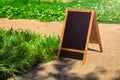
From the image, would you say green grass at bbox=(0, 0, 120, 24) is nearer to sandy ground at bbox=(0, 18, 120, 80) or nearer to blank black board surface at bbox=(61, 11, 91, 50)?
sandy ground at bbox=(0, 18, 120, 80)

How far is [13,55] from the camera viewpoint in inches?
244

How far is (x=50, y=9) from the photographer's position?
12.0m

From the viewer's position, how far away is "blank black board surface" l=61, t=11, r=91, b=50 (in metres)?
6.87

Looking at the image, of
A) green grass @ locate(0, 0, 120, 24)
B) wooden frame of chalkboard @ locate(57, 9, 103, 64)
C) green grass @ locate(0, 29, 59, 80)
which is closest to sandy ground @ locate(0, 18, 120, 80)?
green grass @ locate(0, 29, 59, 80)

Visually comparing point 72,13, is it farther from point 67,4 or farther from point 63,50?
point 67,4

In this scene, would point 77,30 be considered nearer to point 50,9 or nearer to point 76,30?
point 76,30

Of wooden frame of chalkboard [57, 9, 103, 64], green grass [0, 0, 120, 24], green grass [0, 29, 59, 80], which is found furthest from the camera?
green grass [0, 0, 120, 24]

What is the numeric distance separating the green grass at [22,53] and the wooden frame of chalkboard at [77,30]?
1.13ft

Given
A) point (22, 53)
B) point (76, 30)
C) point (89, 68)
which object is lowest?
point (89, 68)

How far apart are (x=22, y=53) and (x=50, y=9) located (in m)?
5.67

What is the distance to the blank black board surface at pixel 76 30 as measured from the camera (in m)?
6.87

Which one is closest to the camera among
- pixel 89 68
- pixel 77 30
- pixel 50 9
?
pixel 89 68

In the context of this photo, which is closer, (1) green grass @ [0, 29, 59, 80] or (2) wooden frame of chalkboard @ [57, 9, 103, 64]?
(1) green grass @ [0, 29, 59, 80]

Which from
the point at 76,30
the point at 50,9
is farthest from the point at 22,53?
the point at 50,9
